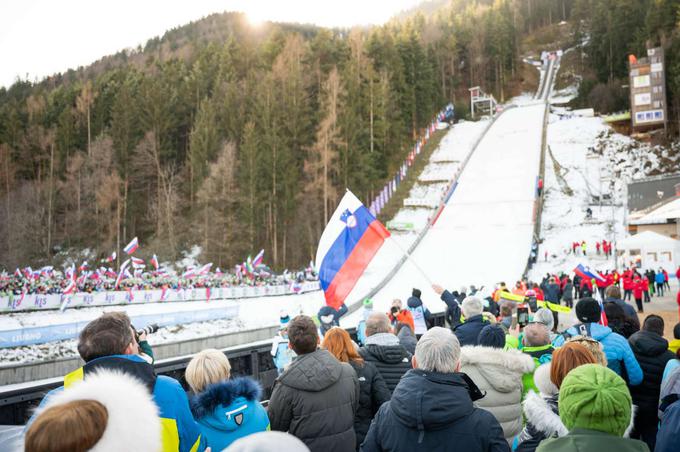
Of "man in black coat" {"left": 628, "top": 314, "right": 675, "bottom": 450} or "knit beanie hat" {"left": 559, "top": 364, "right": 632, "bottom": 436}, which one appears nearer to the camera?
"knit beanie hat" {"left": 559, "top": 364, "right": 632, "bottom": 436}

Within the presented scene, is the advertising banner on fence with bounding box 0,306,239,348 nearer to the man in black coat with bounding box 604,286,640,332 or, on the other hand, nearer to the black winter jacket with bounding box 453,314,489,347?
the black winter jacket with bounding box 453,314,489,347

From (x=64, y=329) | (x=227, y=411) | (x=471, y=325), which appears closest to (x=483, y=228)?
(x=64, y=329)

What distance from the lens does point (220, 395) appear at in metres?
2.87

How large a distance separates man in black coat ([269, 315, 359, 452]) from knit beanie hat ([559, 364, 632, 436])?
151cm

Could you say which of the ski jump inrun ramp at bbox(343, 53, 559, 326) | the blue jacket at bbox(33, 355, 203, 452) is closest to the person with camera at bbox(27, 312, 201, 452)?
the blue jacket at bbox(33, 355, 203, 452)

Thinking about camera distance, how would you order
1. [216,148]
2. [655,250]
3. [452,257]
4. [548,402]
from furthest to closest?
[216,148]
[452,257]
[655,250]
[548,402]

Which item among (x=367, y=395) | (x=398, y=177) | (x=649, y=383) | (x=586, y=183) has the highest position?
(x=398, y=177)

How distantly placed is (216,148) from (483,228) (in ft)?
78.6

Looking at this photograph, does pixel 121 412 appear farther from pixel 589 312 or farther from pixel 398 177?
pixel 398 177

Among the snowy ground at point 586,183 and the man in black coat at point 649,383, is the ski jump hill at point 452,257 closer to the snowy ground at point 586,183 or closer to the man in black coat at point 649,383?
the snowy ground at point 586,183

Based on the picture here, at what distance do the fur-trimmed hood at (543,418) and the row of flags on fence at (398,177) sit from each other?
1447 inches

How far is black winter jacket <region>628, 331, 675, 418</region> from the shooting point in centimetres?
434

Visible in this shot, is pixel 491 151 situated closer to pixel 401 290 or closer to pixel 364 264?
pixel 401 290

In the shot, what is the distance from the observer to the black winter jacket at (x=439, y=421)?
7.86 feet
